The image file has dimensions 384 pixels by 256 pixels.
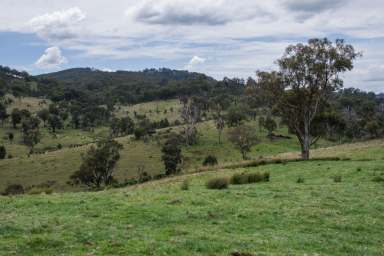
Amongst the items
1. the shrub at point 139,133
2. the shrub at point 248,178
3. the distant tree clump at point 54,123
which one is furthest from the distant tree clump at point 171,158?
the distant tree clump at point 54,123

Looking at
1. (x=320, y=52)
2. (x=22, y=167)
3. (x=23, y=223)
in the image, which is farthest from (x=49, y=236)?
(x=22, y=167)

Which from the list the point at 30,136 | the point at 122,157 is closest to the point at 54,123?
the point at 30,136

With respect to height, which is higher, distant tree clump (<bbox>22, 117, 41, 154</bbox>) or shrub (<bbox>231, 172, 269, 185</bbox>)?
distant tree clump (<bbox>22, 117, 41, 154</bbox>)

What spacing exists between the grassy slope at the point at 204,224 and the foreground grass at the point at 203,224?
3 cm

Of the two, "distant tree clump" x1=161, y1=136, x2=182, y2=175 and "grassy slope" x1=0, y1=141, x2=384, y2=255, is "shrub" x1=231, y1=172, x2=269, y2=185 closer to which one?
"grassy slope" x1=0, y1=141, x2=384, y2=255

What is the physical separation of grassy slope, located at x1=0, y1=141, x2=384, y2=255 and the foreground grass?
0.09 feet

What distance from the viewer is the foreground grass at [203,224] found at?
13086 millimetres

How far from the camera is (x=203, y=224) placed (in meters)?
16.6

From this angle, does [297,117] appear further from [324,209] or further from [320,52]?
[324,209]

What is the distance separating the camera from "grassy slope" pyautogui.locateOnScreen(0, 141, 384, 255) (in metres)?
13.1

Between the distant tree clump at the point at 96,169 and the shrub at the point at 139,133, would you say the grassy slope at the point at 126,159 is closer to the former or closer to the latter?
the shrub at the point at 139,133

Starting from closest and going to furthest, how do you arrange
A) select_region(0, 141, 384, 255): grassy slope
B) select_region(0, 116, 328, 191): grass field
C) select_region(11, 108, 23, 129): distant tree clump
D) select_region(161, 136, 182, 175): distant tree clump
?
1. select_region(0, 141, 384, 255): grassy slope
2. select_region(161, 136, 182, 175): distant tree clump
3. select_region(0, 116, 328, 191): grass field
4. select_region(11, 108, 23, 129): distant tree clump

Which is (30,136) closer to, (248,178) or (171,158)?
(171,158)

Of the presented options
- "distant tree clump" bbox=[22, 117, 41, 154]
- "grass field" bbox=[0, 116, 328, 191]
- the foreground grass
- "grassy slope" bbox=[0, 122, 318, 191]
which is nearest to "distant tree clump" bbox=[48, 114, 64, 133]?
"distant tree clump" bbox=[22, 117, 41, 154]
